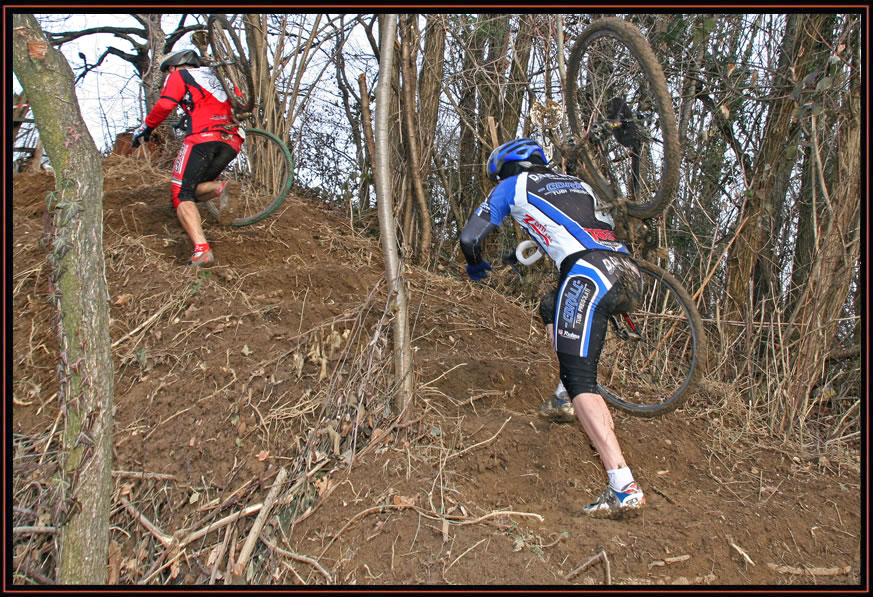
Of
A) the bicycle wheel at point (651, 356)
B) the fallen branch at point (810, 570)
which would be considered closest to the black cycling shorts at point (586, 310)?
the fallen branch at point (810, 570)

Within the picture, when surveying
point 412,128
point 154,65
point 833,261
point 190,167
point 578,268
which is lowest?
point 833,261

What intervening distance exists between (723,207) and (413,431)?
14.0 feet

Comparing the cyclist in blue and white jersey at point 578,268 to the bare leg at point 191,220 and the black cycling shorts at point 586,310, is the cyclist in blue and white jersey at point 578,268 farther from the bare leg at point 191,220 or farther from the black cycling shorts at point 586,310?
the bare leg at point 191,220

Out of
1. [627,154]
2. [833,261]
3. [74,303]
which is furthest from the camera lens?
[833,261]

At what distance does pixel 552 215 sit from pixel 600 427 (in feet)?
4.02

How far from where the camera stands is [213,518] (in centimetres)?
354

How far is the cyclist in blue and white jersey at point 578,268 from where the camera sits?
11.5 feet

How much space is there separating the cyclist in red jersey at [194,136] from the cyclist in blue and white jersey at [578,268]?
9.07ft

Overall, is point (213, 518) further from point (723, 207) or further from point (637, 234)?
point (723, 207)

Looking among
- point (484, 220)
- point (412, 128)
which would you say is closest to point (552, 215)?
point (484, 220)

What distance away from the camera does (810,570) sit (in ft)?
11.0

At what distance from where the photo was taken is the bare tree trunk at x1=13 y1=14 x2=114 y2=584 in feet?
8.37

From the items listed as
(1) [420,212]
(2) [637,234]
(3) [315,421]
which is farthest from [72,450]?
(1) [420,212]

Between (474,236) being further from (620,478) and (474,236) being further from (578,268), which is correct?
(620,478)
